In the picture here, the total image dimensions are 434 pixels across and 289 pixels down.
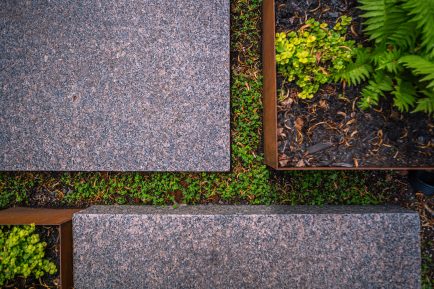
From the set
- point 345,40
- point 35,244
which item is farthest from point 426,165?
point 35,244

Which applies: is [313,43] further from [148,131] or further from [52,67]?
[52,67]

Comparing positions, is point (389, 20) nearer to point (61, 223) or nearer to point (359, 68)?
point (359, 68)

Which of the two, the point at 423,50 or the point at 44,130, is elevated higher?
the point at 423,50

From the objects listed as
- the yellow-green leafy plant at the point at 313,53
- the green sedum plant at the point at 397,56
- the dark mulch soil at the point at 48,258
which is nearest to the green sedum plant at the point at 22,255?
the dark mulch soil at the point at 48,258

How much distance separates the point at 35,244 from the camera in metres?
2.10

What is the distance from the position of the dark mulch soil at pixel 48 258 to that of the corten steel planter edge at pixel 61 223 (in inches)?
1.9

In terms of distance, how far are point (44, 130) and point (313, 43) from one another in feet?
7.54

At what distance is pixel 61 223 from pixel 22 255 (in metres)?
0.35

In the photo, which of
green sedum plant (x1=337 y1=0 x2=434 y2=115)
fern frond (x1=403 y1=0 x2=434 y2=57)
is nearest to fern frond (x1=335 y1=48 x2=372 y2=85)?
green sedum plant (x1=337 y1=0 x2=434 y2=115)

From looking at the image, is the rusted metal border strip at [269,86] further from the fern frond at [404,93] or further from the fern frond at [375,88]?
the fern frond at [404,93]

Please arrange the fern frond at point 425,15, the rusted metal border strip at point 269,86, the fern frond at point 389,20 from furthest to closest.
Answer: the rusted metal border strip at point 269,86 → the fern frond at point 389,20 → the fern frond at point 425,15

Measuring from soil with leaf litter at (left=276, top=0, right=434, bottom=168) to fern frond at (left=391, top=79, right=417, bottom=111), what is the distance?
0.19 meters

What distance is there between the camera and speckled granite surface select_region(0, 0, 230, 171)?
8.05 ft

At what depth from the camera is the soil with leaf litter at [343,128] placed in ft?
6.81
